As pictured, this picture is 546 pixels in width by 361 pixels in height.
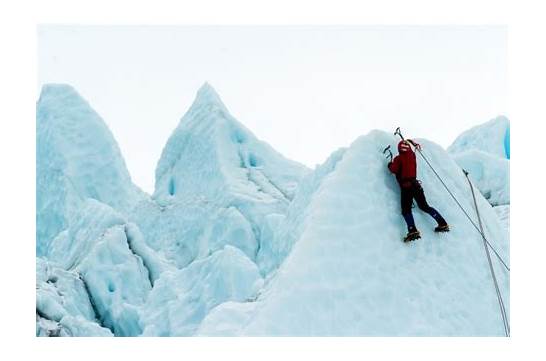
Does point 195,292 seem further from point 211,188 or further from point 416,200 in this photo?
point 211,188

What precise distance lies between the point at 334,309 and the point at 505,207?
13.0m

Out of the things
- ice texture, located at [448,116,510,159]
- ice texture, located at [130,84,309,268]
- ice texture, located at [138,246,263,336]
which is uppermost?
ice texture, located at [448,116,510,159]

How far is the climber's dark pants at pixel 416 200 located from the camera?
18.6 feet

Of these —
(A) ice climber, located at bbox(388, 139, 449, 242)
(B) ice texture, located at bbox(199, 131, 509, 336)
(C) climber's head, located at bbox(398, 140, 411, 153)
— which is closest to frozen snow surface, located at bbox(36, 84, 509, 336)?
(B) ice texture, located at bbox(199, 131, 509, 336)

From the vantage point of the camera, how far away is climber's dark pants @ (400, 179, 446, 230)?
18.6 ft

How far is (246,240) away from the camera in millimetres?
19594

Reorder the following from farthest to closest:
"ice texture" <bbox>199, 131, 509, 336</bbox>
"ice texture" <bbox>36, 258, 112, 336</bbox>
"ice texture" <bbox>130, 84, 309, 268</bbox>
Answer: "ice texture" <bbox>130, 84, 309, 268</bbox>
"ice texture" <bbox>36, 258, 112, 336</bbox>
"ice texture" <bbox>199, 131, 509, 336</bbox>

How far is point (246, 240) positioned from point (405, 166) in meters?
14.1

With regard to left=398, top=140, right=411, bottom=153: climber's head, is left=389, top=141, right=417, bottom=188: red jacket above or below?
below

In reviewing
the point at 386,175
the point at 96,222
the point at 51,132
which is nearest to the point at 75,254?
the point at 96,222

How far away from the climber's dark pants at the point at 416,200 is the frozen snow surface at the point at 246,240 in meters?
0.11

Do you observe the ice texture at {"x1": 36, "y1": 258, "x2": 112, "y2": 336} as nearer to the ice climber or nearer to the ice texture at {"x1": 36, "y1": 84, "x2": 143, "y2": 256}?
the ice climber

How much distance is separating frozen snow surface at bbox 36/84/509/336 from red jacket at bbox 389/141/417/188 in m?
0.17

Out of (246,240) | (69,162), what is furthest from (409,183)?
(69,162)
